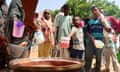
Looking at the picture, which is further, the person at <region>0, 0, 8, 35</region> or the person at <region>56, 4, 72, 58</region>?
the person at <region>56, 4, 72, 58</region>

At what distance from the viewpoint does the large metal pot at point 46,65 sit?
281 centimetres

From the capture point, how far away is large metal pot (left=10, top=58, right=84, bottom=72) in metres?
2.81

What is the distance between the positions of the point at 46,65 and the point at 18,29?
4.84 feet

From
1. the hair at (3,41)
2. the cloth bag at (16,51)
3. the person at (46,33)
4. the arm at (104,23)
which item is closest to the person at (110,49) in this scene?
the arm at (104,23)

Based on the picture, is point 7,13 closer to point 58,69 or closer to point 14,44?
point 14,44

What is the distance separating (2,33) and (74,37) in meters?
2.86

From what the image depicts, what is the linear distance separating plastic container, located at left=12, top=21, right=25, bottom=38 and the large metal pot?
125 centimetres

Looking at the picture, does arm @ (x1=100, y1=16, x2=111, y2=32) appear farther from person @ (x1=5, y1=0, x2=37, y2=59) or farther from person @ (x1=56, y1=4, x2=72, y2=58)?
person @ (x1=5, y1=0, x2=37, y2=59)

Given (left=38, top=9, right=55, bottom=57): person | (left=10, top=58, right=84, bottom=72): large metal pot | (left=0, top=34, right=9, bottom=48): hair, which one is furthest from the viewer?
(left=38, top=9, right=55, bottom=57): person

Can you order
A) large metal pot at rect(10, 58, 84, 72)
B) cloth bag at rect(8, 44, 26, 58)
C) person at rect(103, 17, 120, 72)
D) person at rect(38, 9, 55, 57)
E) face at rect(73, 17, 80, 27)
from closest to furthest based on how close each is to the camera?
large metal pot at rect(10, 58, 84, 72) < cloth bag at rect(8, 44, 26, 58) < face at rect(73, 17, 80, 27) < person at rect(38, 9, 55, 57) < person at rect(103, 17, 120, 72)

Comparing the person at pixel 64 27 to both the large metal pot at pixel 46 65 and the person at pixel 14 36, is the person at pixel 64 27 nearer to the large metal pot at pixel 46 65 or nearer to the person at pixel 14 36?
the person at pixel 14 36

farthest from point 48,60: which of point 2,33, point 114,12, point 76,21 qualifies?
point 114,12

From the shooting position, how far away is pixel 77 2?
40156 mm

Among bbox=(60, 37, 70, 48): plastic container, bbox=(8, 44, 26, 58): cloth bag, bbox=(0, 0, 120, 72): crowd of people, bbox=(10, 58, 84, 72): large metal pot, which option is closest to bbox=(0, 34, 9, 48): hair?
bbox=(8, 44, 26, 58): cloth bag
